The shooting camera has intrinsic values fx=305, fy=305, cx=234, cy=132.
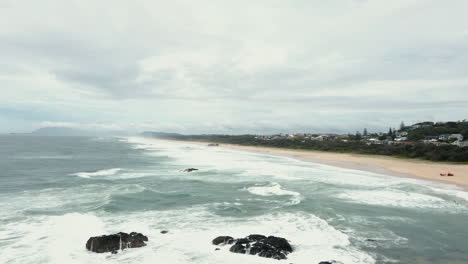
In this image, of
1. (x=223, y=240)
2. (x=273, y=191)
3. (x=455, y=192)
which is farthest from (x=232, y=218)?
(x=455, y=192)

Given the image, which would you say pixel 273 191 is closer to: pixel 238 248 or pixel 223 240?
pixel 223 240

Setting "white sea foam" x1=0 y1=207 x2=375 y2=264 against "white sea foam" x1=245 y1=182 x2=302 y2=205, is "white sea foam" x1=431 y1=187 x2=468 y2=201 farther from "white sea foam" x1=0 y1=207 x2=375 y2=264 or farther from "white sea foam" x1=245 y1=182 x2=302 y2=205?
"white sea foam" x1=0 y1=207 x2=375 y2=264

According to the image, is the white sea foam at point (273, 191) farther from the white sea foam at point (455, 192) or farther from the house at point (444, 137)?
the house at point (444, 137)

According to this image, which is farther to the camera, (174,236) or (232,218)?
(232,218)

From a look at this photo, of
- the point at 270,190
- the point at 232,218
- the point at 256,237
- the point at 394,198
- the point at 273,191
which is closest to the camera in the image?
the point at 256,237

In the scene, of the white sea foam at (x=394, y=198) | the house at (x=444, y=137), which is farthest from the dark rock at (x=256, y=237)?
the house at (x=444, y=137)

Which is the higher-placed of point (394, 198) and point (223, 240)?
point (394, 198)

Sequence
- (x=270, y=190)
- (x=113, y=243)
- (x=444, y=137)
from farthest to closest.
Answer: (x=444, y=137), (x=270, y=190), (x=113, y=243)
